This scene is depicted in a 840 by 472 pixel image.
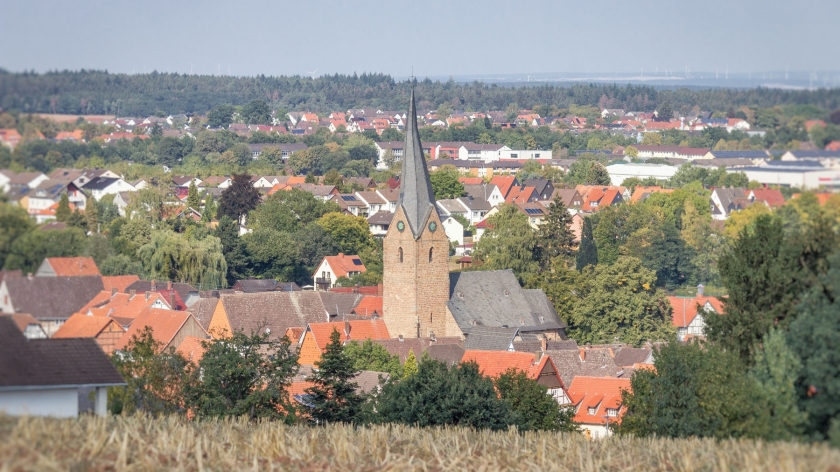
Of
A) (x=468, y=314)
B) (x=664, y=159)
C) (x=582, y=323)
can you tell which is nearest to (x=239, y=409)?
(x=468, y=314)

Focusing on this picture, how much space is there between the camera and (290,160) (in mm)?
145625

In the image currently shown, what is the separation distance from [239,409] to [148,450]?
35.3 ft

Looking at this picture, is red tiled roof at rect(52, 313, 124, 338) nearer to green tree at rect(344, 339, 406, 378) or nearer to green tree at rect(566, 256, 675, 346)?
green tree at rect(344, 339, 406, 378)

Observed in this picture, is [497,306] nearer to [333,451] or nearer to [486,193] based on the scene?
[333,451]

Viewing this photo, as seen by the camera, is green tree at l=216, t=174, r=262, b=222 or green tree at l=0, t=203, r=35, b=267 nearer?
green tree at l=0, t=203, r=35, b=267

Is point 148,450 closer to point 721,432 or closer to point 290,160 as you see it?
point 721,432

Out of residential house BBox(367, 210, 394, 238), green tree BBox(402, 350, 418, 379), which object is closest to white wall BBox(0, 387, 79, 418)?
green tree BBox(402, 350, 418, 379)

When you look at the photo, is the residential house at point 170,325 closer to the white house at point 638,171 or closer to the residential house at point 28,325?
the residential house at point 28,325

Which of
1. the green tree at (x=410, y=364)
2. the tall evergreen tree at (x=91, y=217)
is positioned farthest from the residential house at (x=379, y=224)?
the tall evergreen tree at (x=91, y=217)

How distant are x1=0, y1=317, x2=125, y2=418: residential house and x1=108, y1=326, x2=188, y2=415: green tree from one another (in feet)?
28.1

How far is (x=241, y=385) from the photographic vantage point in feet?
92.0

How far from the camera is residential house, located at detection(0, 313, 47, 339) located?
59.1 feet

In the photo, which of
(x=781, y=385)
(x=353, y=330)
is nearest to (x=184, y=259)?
(x=353, y=330)

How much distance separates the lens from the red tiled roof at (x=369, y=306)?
56719 mm
